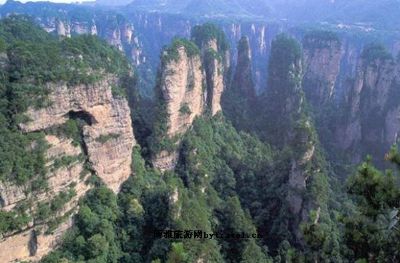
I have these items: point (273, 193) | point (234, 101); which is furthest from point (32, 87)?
point (234, 101)

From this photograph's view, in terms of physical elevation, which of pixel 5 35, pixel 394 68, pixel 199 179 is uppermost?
pixel 5 35

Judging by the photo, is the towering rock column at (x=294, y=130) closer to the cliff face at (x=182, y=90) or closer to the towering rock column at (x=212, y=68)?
the towering rock column at (x=212, y=68)

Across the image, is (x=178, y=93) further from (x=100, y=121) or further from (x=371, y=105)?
(x=371, y=105)

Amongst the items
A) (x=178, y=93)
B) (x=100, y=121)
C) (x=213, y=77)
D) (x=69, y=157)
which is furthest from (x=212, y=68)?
(x=69, y=157)

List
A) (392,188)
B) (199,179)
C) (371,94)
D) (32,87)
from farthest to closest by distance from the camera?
(371,94), (199,179), (32,87), (392,188)

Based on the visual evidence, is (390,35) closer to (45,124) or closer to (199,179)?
(199,179)

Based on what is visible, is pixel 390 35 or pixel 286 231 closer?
pixel 286 231

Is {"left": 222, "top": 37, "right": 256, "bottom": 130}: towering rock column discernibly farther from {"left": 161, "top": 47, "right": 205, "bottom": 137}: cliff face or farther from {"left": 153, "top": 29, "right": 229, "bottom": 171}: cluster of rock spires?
{"left": 161, "top": 47, "right": 205, "bottom": 137}: cliff face
